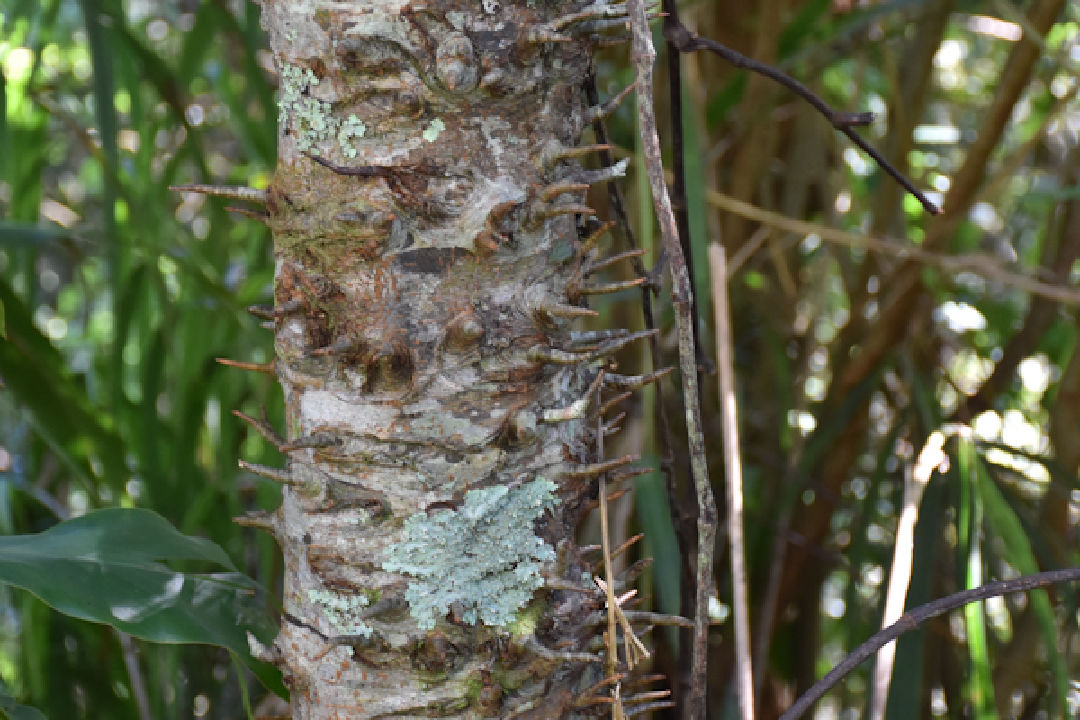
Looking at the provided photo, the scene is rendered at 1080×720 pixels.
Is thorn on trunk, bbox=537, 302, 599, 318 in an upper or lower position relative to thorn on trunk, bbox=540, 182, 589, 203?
lower

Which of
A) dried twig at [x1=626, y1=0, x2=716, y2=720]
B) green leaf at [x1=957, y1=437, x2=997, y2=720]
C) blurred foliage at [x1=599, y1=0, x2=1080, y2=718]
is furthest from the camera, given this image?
blurred foliage at [x1=599, y1=0, x2=1080, y2=718]

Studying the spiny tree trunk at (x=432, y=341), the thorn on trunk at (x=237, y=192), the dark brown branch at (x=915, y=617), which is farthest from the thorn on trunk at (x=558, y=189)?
the dark brown branch at (x=915, y=617)

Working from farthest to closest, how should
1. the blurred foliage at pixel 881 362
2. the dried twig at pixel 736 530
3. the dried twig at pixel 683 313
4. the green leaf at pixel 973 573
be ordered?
the blurred foliage at pixel 881 362 → the green leaf at pixel 973 573 → the dried twig at pixel 736 530 → the dried twig at pixel 683 313

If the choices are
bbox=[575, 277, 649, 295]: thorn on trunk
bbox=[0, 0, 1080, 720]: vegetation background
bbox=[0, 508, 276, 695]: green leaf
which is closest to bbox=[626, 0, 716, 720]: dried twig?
bbox=[575, 277, 649, 295]: thorn on trunk

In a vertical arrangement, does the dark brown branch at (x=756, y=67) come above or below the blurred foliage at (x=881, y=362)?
above

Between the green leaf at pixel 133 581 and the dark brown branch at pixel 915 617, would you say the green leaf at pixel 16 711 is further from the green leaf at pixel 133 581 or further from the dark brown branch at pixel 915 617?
the dark brown branch at pixel 915 617

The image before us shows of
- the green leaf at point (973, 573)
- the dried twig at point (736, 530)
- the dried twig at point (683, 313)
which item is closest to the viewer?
the dried twig at point (683, 313)

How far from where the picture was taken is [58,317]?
189 cm

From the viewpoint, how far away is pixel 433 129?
356 mm

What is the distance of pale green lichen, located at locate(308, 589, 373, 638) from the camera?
381 millimetres

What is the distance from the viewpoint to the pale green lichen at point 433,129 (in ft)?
1.17

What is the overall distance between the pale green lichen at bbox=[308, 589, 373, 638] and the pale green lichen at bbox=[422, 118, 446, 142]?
19cm

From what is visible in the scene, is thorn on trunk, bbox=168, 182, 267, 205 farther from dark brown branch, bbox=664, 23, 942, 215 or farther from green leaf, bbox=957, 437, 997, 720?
green leaf, bbox=957, 437, 997, 720

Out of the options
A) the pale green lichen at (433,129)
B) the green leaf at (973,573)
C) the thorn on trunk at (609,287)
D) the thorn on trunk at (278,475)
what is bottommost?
the green leaf at (973,573)
